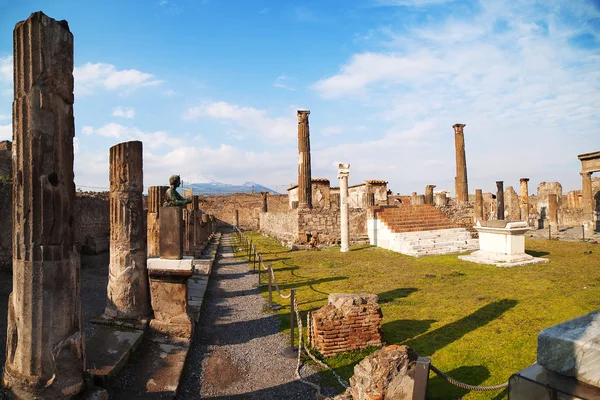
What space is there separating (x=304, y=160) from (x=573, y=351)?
16955 millimetres

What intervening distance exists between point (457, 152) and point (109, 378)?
67.2 ft

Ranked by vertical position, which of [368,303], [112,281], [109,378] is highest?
[112,281]

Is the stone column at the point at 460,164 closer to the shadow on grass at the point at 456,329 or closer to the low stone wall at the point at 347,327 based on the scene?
the shadow on grass at the point at 456,329

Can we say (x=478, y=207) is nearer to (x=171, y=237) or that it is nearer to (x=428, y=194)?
(x=428, y=194)

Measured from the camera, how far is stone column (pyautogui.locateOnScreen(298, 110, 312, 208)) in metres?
18.3

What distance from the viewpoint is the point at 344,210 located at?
15.9 meters

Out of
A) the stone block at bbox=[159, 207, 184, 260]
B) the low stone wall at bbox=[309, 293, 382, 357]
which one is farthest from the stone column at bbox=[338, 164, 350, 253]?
the low stone wall at bbox=[309, 293, 382, 357]

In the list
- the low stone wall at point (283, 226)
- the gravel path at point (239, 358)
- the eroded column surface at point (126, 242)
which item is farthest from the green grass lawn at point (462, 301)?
the low stone wall at point (283, 226)

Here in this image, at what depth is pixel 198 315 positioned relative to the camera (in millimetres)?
6633

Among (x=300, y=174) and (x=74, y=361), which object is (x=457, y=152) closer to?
(x=300, y=174)

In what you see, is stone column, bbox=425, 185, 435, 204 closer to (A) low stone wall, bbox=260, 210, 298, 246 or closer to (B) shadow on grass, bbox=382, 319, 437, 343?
(A) low stone wall, bbox=260, 210, 298, 246

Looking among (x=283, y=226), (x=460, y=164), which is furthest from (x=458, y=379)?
(x=460, y=164)

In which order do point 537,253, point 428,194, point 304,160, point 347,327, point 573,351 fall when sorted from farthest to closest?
1. point 428,194
2. point 304,160
3. point 537,253
4. point 347,327
5. point 573,351

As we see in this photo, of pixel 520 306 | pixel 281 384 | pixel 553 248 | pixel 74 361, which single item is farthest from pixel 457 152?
pixel 74 361
